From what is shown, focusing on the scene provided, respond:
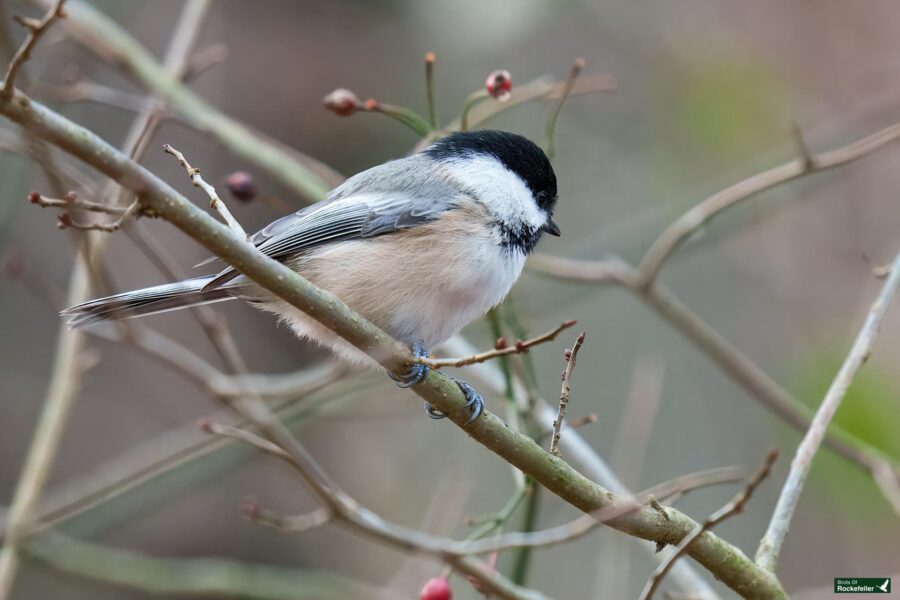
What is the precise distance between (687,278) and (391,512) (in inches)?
82.5

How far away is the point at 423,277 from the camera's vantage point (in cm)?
240

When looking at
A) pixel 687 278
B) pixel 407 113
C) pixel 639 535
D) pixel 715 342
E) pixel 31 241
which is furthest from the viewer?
pixel 687 278

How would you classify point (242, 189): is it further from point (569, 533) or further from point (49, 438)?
point (569, 533)

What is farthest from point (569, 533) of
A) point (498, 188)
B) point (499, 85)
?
point (499, 85)

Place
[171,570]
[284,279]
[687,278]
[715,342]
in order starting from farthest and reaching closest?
[687,278] < [171,570] < [715,342] < [284,279]

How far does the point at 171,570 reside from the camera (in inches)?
127

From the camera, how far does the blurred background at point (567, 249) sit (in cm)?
418

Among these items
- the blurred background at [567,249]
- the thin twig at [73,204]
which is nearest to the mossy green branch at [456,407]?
the thin twig at [73,204]

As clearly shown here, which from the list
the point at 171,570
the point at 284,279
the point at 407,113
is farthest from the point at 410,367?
the point at 171,570

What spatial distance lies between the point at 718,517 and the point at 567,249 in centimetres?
270

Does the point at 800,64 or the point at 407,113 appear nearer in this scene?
the point at 407,113

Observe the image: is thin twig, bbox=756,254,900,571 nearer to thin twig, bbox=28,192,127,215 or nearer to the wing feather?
the wing feather

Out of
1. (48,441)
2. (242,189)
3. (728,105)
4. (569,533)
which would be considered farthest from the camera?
(728,105)

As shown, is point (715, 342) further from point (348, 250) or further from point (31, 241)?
point (31, 241)
